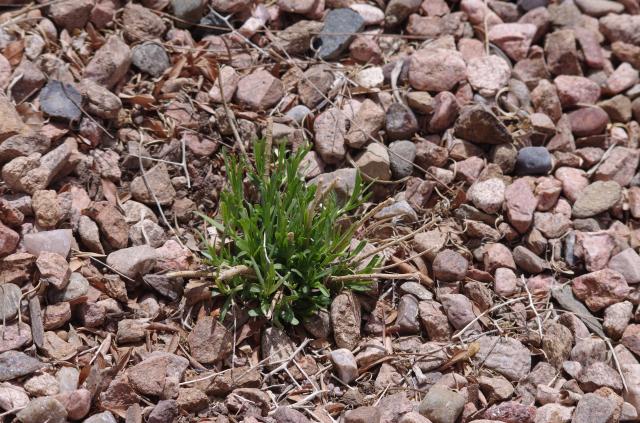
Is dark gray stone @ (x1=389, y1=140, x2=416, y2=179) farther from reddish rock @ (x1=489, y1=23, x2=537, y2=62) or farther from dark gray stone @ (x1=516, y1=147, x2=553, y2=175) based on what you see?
reddish rock @ (x1=489, y1=23, x2=537, y2=62)

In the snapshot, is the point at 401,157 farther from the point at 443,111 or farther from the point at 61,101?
the point at 61,101

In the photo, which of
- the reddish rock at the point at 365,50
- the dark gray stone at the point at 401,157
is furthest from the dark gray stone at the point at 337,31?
the dark gray stone at the point at 401,157

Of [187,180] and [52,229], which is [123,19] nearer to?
[187,180]

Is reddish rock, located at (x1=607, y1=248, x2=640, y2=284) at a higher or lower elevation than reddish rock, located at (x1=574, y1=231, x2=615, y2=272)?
lower

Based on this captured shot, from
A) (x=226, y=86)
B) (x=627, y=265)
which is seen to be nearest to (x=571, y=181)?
(x=627, y=265)

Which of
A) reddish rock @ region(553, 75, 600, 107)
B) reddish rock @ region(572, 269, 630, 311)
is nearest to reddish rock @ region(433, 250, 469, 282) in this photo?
reddish rock @ region(572, 269, 630, 311)

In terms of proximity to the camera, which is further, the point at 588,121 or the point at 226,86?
the point at 588,121
